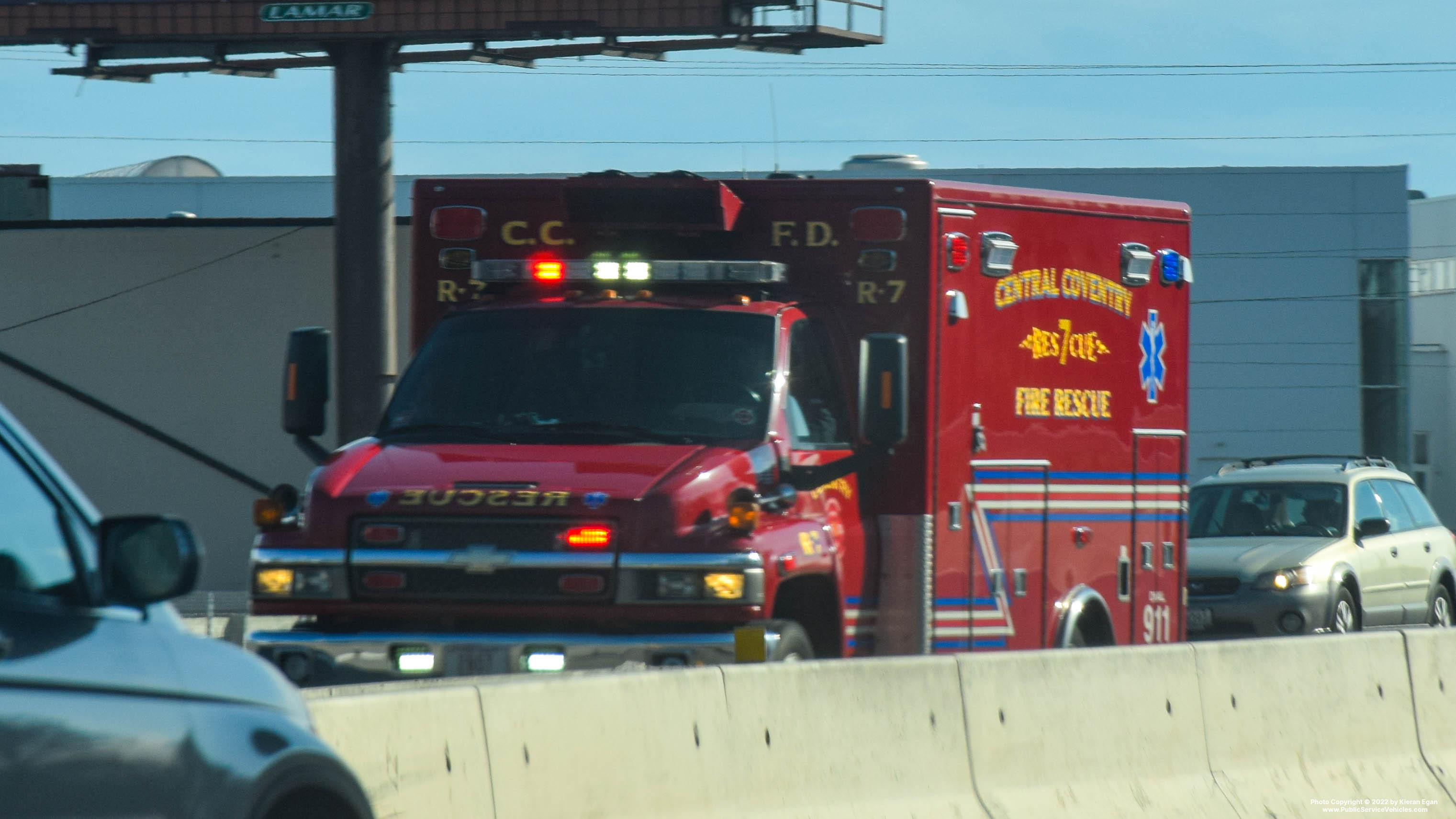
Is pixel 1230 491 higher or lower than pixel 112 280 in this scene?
lower

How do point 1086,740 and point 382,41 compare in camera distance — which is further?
point 382,41

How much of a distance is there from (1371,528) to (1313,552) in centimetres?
75

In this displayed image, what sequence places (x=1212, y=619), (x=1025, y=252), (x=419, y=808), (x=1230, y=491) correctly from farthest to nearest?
(x=1230, y=491)
(x=1212, y=619)
(x=1025, y=252)
(x=419, y=808)

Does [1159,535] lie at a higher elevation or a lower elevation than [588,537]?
lower

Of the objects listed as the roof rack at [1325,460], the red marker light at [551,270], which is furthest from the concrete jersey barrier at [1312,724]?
the roof rack at [1325,460]

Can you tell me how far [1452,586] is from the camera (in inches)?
764

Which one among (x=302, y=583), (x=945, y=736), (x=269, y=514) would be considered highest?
(x=269, y=514)

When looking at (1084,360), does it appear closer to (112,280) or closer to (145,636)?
(145,636)

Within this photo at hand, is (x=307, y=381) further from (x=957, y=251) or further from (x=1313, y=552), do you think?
(x=1313, y=552)

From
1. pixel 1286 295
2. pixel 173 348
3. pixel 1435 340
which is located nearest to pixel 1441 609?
pixel 173 348

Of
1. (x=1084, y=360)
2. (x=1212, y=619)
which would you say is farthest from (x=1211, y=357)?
(x=1084, y=360)

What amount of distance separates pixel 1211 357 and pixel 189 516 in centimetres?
3155

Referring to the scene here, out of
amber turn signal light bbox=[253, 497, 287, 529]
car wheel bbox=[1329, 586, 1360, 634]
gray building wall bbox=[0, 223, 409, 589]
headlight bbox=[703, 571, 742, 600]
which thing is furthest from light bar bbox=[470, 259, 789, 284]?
gray building wall bbox=[0, 223, 409, 589]

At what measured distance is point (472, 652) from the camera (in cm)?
782
